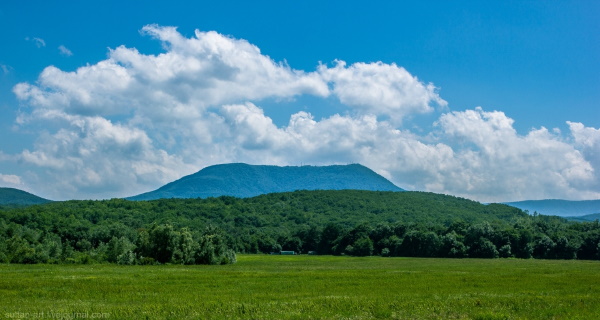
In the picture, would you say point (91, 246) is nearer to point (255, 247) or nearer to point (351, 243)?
point (255, 247)

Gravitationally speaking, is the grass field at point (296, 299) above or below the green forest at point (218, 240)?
below

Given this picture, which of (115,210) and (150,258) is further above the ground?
(115,210)

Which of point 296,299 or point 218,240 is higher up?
point 218,240

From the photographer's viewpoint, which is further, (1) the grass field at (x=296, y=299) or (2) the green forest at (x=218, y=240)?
(2) the green forest at (x=218, y=240)

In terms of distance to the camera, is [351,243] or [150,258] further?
[351,243]

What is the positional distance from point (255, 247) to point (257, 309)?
495 feet

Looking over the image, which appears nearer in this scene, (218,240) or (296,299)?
(296,299)

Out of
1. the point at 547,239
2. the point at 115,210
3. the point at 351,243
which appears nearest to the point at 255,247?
the point at 351,243

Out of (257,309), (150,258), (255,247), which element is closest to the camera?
(257,309)

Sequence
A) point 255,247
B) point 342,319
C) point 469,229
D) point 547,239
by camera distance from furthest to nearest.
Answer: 1. point 255,247
2. point 469,229
3. point 547,239
4. point 342,319

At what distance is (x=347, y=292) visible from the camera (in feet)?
127

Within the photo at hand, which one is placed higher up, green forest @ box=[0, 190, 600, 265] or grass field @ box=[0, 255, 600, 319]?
green forest @ box=[0, 190, 600, 265]

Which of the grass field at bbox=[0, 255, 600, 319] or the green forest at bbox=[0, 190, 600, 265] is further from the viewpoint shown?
the green forest at bbox=[0, 190, 600, 265]

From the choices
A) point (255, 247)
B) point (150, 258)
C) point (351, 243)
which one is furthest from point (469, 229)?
point (150, 258)
